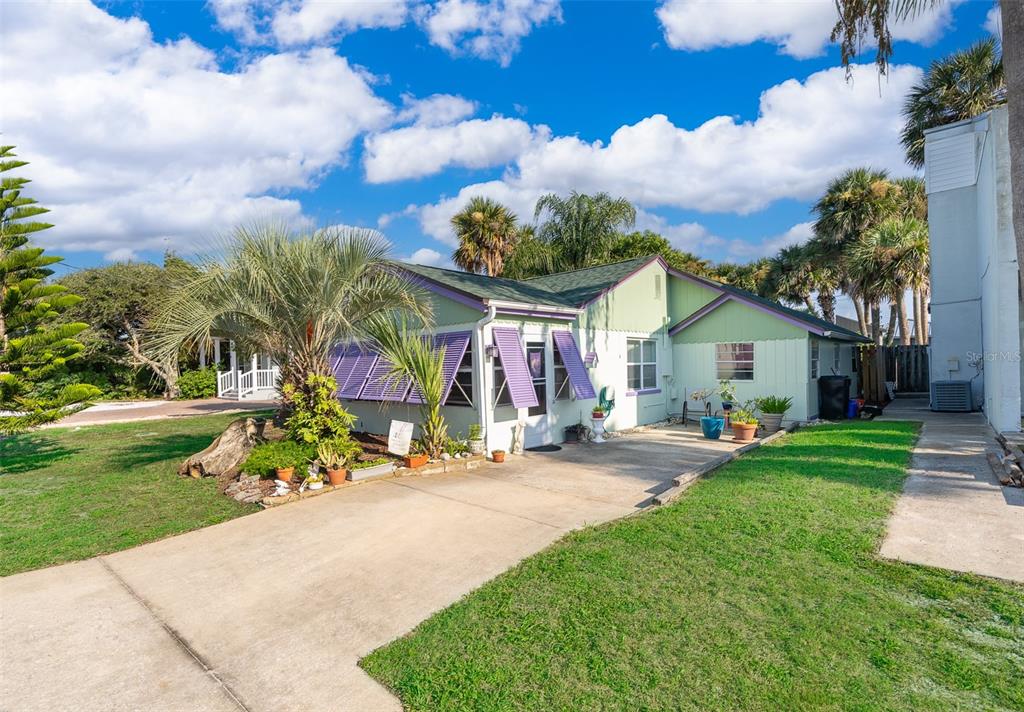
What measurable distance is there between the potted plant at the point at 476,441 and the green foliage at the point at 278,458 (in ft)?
9.18

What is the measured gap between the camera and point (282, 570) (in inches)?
193

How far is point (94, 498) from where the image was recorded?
25.0 ft

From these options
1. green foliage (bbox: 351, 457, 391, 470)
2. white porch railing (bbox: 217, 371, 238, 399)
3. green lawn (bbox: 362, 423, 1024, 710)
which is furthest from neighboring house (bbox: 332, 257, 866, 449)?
white porch railing (bbox: 217, 371, 238, 399)

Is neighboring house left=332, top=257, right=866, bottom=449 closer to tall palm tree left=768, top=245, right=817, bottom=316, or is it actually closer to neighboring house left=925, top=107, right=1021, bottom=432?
neighboring house left=925, top=107, right=1021, bottom=432

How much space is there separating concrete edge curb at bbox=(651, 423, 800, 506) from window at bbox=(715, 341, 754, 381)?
2.46 m

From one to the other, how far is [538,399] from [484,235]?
730 inches

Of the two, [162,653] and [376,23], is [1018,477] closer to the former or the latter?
[162,653]

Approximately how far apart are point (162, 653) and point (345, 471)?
4.55 meters

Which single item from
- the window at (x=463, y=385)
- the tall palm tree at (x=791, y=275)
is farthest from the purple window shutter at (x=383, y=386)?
the tall palm tree at (x=791, y=275)

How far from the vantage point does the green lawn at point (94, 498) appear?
5.78 metres

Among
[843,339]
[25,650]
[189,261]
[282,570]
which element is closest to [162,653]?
[25,650]

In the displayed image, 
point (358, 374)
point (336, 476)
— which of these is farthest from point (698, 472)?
point (358, 374)

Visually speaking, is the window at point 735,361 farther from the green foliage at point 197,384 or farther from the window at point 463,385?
the green foliage at point 197,384

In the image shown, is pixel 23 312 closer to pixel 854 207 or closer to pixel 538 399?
pixel 538 399
